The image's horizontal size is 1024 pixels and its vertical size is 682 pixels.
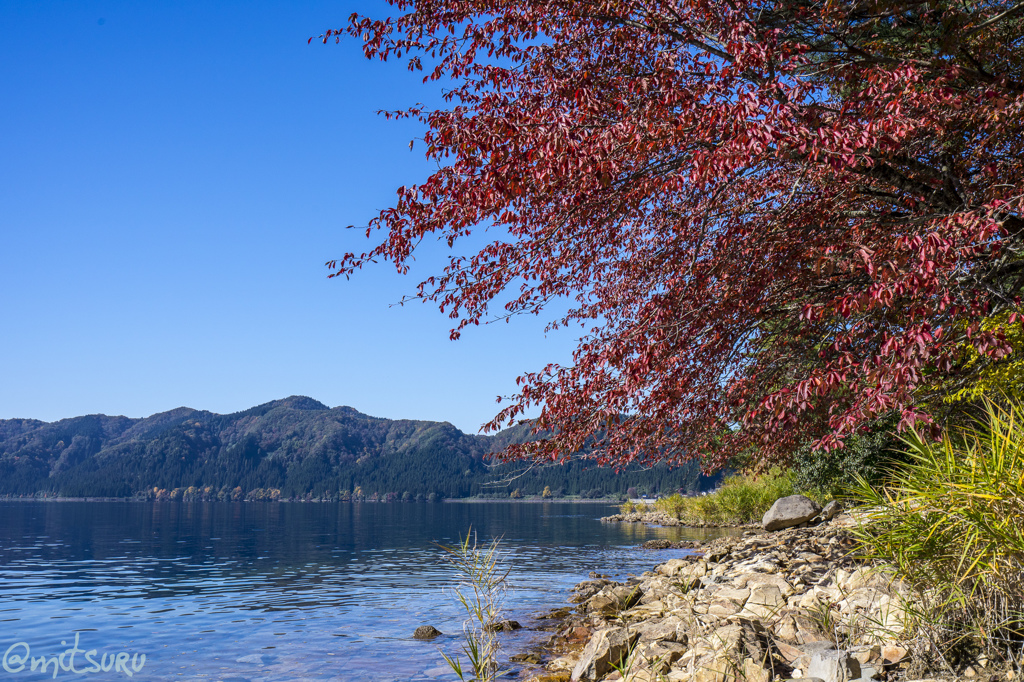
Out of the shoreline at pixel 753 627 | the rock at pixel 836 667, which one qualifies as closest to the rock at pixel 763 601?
the shoreline at pixel 753 627

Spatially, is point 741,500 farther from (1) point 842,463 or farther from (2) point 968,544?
(2) point 968,544

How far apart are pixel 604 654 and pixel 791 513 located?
16952 millimetres

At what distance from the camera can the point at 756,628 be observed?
8.88m

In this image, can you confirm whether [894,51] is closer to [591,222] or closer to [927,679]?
[591,222]

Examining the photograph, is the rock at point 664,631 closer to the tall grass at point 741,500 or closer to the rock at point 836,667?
the rock at point 836,667

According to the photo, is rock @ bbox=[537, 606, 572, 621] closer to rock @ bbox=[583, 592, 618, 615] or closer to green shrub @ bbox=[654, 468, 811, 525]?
rock @ bbox=[583, 592, 618, 615]

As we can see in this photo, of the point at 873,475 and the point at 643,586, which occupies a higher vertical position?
the point at 873,475

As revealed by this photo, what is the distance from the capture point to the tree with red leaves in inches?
271

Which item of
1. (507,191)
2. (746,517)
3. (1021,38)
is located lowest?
(746,517)

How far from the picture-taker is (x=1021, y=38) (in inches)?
430

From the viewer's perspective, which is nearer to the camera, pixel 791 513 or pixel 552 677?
pixel 552 677

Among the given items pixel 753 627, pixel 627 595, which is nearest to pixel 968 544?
pixel 753 627

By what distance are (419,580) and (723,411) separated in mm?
19515

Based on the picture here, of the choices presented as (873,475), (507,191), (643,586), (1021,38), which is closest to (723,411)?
(507,191)
